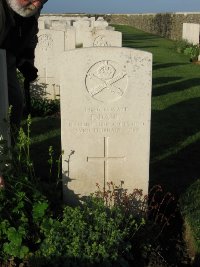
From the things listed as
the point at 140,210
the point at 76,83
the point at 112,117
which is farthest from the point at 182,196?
the point at 76,83

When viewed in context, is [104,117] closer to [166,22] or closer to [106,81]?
[106,81]

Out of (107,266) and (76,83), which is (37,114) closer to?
(76,83)

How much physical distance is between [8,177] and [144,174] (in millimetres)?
1106

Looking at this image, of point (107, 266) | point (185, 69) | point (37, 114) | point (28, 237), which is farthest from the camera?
point (185, 69)

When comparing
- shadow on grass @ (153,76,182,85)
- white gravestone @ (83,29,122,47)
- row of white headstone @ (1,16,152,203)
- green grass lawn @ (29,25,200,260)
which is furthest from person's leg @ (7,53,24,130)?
shadow on grass @ (153,76,182,85)

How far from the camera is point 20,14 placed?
12.3 feet

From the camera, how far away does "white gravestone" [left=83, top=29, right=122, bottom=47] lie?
895 centimetres

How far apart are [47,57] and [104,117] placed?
193 inches

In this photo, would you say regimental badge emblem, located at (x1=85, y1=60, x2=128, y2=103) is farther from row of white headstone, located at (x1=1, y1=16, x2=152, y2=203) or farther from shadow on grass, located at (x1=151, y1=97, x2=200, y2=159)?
shadow on grass, located at (x1=151, y1=97, x2=200, y2=159)

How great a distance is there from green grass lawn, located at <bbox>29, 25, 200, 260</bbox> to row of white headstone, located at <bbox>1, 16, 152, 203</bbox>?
0.60 meters

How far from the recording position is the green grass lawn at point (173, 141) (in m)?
4.69

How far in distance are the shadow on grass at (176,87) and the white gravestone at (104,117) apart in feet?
20.2

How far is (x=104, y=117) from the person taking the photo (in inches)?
154


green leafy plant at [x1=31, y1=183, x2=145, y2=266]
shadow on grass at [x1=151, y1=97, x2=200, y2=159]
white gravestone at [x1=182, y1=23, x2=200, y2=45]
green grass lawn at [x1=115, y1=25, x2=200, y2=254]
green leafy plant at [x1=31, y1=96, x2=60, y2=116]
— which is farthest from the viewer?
white gravestone at [x1=182, y1=23, x2=200, y2=45]
